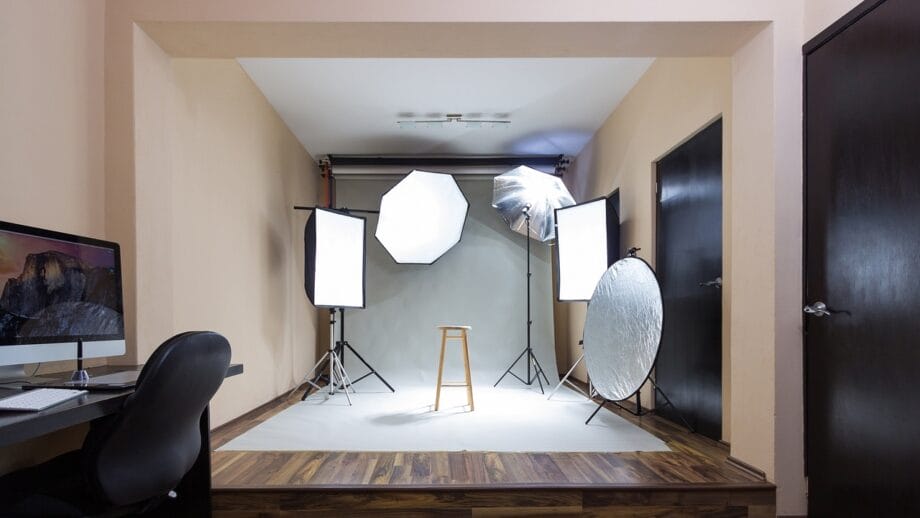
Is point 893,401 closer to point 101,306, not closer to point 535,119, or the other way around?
point 101,306

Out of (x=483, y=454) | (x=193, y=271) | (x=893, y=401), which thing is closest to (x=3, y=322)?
(x=193, y=271)

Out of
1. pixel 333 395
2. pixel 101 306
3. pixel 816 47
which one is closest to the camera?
pixel 101 306

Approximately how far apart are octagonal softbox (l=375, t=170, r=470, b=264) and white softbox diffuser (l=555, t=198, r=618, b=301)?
1046 millimetres

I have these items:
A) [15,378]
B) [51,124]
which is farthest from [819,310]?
[51,124]

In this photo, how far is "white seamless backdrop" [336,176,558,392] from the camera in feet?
18.1

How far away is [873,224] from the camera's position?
177 cm

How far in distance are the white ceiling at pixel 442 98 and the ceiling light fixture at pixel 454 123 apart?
0.20 feet

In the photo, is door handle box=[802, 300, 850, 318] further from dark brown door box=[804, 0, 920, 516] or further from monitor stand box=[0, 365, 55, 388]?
monitor stand box=[0, 365, 55, 388]

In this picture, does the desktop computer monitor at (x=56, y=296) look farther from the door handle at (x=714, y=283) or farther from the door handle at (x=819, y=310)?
the door handle at (x=714, y=283)

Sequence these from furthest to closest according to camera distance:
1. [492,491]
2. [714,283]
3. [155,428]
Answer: [714,283]
[492,491]
[155,428]

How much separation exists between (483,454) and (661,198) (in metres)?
2.14

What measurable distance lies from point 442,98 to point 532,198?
1.28m

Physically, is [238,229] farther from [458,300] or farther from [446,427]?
[458,300]

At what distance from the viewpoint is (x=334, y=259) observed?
175 inches
